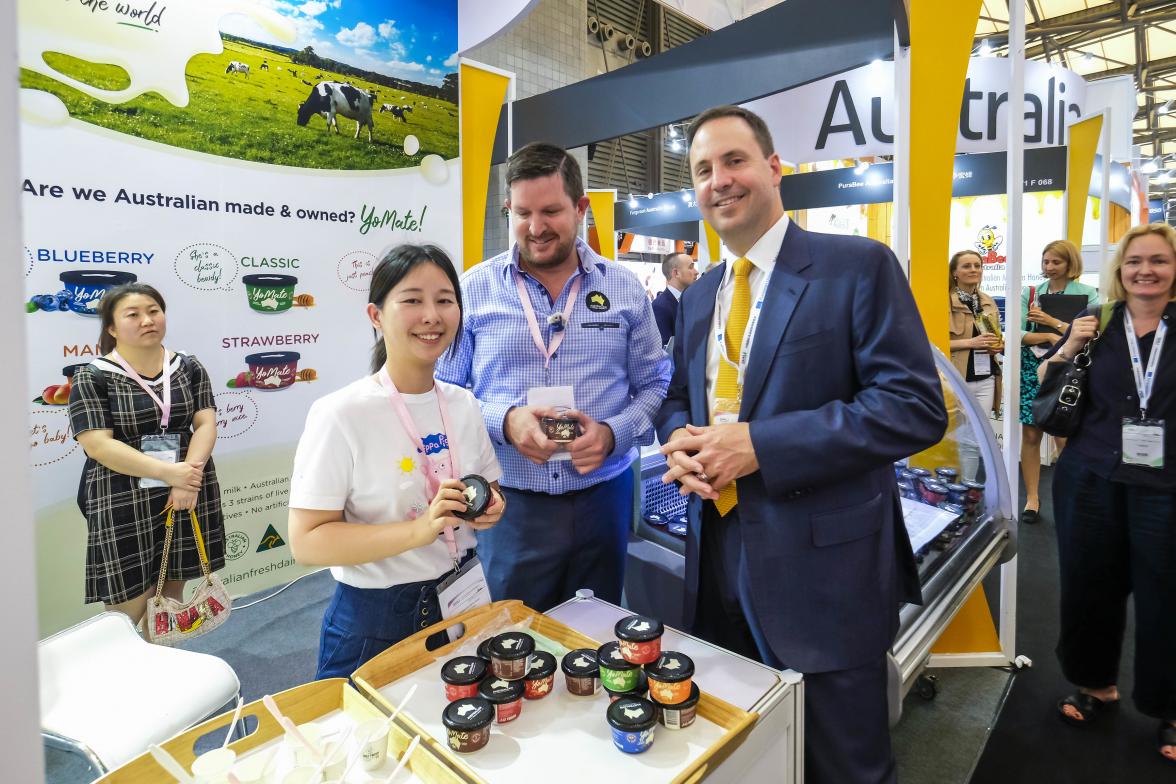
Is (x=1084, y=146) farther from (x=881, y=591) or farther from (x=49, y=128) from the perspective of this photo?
(x=49, y=128)

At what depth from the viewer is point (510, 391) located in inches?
84.7

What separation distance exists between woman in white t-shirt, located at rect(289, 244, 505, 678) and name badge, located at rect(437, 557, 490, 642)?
0.13 feet

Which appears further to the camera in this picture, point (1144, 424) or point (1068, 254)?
point (1068, 254)

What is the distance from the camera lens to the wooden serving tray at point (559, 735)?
1.01 metres

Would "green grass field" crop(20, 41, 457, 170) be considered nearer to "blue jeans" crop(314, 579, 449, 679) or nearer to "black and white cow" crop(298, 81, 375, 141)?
"black and white cow" crop(298, 81, 375, 141)

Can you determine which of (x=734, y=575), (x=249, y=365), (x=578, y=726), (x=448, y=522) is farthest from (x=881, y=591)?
(x=249, y=365)

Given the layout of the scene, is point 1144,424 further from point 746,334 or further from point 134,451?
point 134,451

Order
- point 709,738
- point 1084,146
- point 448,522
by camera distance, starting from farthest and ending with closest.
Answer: point 1084,146 → point 448,522 → point 709,738

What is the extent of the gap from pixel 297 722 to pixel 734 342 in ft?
4.09

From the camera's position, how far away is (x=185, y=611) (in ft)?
9.52

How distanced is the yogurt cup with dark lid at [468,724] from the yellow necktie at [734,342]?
0.76m

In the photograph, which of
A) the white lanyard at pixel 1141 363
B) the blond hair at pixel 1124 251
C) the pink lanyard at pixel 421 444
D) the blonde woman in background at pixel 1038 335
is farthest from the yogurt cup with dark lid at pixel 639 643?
the blonde woman in background at pixel 1038 335

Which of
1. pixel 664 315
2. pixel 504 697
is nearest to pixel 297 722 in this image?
pixel 504 697

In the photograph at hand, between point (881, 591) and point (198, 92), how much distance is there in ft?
13.3
